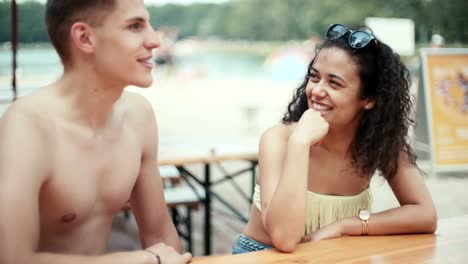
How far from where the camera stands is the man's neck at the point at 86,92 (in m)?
1.19

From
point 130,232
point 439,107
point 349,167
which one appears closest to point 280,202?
point 349,167

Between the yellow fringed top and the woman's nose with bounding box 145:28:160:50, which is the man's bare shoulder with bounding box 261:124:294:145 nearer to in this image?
the yellow fringed top

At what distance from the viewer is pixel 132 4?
1192mm

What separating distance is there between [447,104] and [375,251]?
14.2 feet

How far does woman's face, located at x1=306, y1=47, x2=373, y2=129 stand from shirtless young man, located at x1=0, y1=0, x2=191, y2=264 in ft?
2.06

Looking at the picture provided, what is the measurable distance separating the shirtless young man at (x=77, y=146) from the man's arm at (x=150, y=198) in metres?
0.07

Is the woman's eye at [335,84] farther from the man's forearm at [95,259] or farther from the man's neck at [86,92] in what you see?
the man's forearm at [95,259]

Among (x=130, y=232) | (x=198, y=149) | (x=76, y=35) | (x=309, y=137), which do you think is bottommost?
(x=130, y=232)

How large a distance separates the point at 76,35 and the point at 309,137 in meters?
0.69

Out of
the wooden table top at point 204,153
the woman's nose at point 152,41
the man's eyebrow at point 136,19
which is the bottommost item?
the wooden table top at point 204,153

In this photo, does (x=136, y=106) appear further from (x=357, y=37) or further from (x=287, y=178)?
(x=357, y=37)

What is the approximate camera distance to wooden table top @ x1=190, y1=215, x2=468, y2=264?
1217mm

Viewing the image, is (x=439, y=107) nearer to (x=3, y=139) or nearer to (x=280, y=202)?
(x=280, y=202)

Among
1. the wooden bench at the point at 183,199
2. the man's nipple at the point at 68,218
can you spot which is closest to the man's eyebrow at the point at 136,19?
the man's nipple at the point at 68,218
